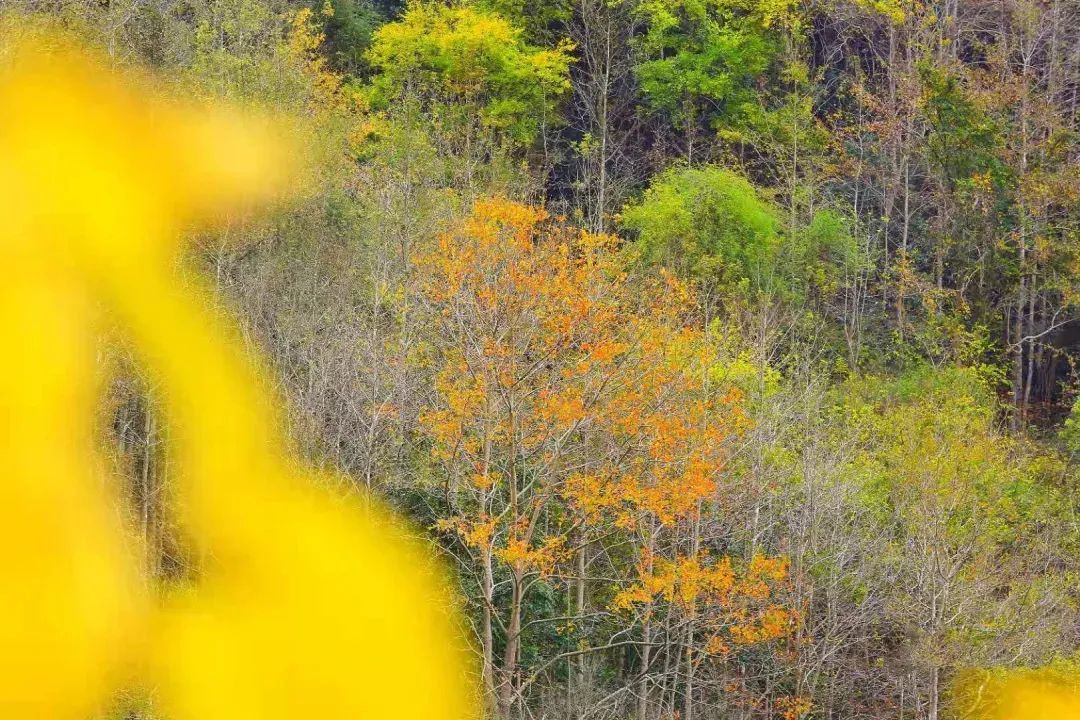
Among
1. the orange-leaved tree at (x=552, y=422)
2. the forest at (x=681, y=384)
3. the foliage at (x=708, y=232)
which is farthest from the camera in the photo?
the foliage at (x=708, y=232)

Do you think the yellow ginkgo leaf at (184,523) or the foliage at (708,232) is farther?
the foliage at (708,232)

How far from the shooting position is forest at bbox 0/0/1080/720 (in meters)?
21.0

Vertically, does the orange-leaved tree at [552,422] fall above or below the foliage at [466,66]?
below

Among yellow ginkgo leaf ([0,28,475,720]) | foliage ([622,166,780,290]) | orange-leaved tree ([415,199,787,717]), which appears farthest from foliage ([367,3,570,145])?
orange-leaved tree ([415,199,787,717])

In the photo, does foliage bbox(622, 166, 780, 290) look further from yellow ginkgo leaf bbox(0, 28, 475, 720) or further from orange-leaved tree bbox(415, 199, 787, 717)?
yellow ginkgo leaf bbox(0, 28, 475, 720)

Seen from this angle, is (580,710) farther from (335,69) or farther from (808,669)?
(335,69)

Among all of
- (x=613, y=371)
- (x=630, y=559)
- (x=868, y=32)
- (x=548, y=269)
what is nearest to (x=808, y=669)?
(x=630, y=559)

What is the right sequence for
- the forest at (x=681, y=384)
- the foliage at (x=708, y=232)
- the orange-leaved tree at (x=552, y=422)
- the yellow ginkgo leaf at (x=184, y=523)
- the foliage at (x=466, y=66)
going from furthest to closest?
the foliage at (x=466, y=66) < the foliage at (x=708, y=232) < the forest at (x=681, y=384) < the orange-leaved tree at (x=552, y=422) < the yellow ginkgo leaf at (x=184, y=523)

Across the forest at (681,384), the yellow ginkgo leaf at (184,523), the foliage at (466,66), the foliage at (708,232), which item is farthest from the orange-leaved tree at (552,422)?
the foliage at (466,66)

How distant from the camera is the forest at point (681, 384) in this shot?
68.9 feet

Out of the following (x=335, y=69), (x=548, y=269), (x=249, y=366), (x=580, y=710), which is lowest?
(x=580, y=710)

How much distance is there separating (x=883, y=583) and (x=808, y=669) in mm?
2520

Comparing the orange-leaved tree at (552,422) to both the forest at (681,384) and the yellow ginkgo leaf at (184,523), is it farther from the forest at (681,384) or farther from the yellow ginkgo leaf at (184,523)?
the yellow ginkgo leaf at (184,523)

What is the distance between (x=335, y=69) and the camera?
39.6 metres
